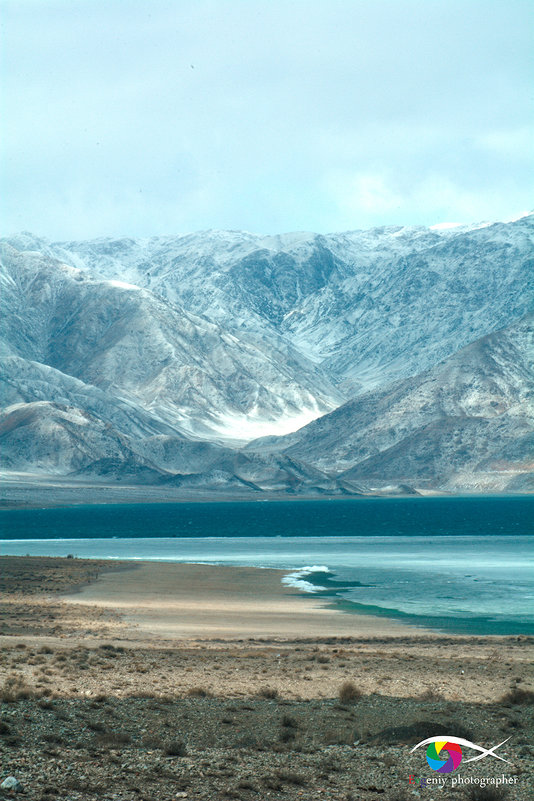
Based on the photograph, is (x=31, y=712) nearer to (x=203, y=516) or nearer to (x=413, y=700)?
(x=413, y=700)

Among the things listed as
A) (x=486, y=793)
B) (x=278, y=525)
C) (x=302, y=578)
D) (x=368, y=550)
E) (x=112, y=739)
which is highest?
(x=486, y=793)

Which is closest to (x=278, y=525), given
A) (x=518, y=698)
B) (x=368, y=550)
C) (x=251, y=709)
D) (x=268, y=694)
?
(x=368, y=550)

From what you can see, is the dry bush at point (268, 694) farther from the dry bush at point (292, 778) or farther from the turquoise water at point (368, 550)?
the turquoise water at point (368, 550)

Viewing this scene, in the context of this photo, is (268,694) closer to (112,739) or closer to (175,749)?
(112,739)

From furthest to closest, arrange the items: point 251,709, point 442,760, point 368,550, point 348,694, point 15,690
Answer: point 368,550
point 348,694
point 15,690
point 251,709
point 442,760

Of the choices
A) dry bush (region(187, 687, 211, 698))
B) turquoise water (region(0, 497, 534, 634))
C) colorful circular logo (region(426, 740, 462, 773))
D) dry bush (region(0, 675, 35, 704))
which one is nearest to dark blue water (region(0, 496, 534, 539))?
turquoise water (region(0, 497, 534, 634))
